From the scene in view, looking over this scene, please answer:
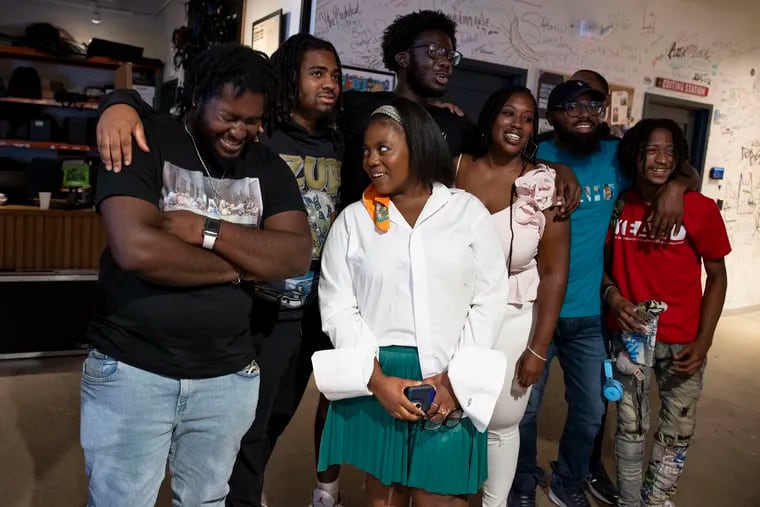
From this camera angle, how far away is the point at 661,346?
2283 mm

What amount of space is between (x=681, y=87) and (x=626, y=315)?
14.2 feet

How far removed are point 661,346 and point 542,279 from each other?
602 mm

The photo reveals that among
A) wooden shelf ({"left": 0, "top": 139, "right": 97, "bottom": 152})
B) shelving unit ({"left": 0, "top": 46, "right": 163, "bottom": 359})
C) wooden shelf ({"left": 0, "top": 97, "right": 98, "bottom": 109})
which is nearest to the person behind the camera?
shelving unit ({"left": 0, "top": 46, "right": 163, "bottom": 359})

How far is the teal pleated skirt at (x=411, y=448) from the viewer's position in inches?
65.4

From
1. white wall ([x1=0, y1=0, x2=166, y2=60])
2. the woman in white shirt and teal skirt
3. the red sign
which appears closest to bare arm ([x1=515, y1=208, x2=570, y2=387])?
the woman in white shirt and teal skirt

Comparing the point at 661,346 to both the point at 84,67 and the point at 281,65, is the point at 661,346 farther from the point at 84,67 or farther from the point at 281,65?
the point at 84,67

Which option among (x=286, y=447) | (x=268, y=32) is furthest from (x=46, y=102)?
(x=286, y=447)

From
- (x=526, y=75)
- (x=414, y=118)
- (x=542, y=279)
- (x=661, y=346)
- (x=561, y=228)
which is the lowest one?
(x=661, y=346)

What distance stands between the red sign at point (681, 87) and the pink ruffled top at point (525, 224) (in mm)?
4243

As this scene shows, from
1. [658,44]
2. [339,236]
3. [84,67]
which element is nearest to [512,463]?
[339,236]

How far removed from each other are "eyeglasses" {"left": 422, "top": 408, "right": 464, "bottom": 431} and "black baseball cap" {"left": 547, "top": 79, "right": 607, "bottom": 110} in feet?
4.09

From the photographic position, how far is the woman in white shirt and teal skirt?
64.8 inches

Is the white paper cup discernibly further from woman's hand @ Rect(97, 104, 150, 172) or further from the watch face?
the watch face

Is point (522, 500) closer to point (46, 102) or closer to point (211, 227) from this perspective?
point (211, 227)
